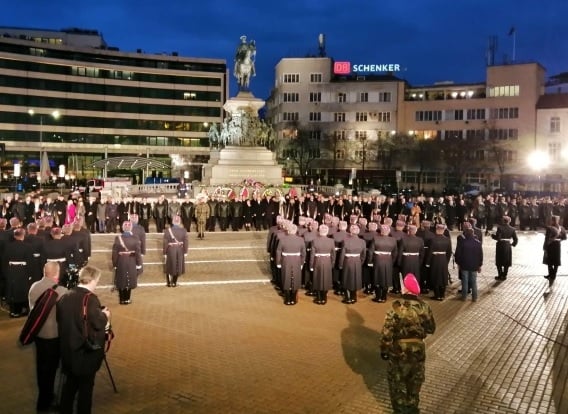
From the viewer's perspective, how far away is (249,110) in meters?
48.3

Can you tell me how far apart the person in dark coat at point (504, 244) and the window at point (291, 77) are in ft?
270

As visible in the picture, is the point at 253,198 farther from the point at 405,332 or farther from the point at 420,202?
the point at 405,332

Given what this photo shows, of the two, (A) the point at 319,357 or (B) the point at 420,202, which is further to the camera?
(B) the point at 420,202

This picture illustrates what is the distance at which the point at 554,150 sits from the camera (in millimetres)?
76750

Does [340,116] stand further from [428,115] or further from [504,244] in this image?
[504,244]

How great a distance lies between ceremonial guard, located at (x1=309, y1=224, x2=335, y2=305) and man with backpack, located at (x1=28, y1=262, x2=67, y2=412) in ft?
25.6

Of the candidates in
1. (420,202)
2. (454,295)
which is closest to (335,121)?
(420,202)

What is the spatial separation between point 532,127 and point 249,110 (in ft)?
165

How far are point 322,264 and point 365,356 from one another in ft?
14.3

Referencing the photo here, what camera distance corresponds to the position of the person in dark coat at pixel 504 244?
1800 cm

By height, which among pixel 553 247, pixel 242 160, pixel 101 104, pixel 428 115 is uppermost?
pixel 101 104

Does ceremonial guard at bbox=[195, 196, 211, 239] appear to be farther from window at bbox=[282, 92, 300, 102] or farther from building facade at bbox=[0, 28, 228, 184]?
window at bbox=[282, 92, 300, 102]

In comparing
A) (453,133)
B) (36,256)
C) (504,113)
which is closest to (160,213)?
(36,256)

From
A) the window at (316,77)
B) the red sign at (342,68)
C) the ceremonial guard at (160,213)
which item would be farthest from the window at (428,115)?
the ceremonial guard at (160,213)
